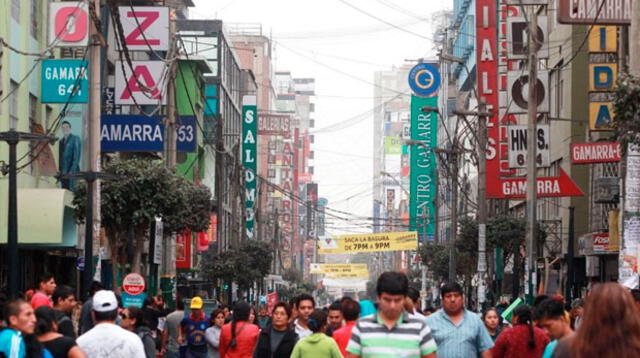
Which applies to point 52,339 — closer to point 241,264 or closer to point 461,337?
point 461,337

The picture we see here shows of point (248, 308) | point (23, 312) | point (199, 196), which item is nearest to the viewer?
point (23, 312)

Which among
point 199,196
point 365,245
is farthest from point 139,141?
point 365,245

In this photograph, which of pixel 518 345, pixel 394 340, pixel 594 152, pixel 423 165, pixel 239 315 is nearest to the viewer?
pixel 394 340

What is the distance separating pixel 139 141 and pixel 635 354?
97.2ft

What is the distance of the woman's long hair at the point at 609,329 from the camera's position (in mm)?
7219

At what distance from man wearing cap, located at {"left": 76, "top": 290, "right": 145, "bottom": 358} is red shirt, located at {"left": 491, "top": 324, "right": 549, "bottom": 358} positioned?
3951 mm

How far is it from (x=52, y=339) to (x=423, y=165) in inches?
3679

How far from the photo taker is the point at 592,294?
730 centimetres

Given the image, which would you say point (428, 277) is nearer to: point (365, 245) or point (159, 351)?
point (365, 245)

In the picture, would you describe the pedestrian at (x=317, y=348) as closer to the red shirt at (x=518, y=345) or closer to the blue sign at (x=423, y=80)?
the red shirt at (x=518, y=345)

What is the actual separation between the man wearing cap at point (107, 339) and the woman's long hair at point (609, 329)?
191 inches

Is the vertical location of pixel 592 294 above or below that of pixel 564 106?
below

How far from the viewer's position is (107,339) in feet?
36.9

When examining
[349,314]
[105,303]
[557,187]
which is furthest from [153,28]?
[105,303]
